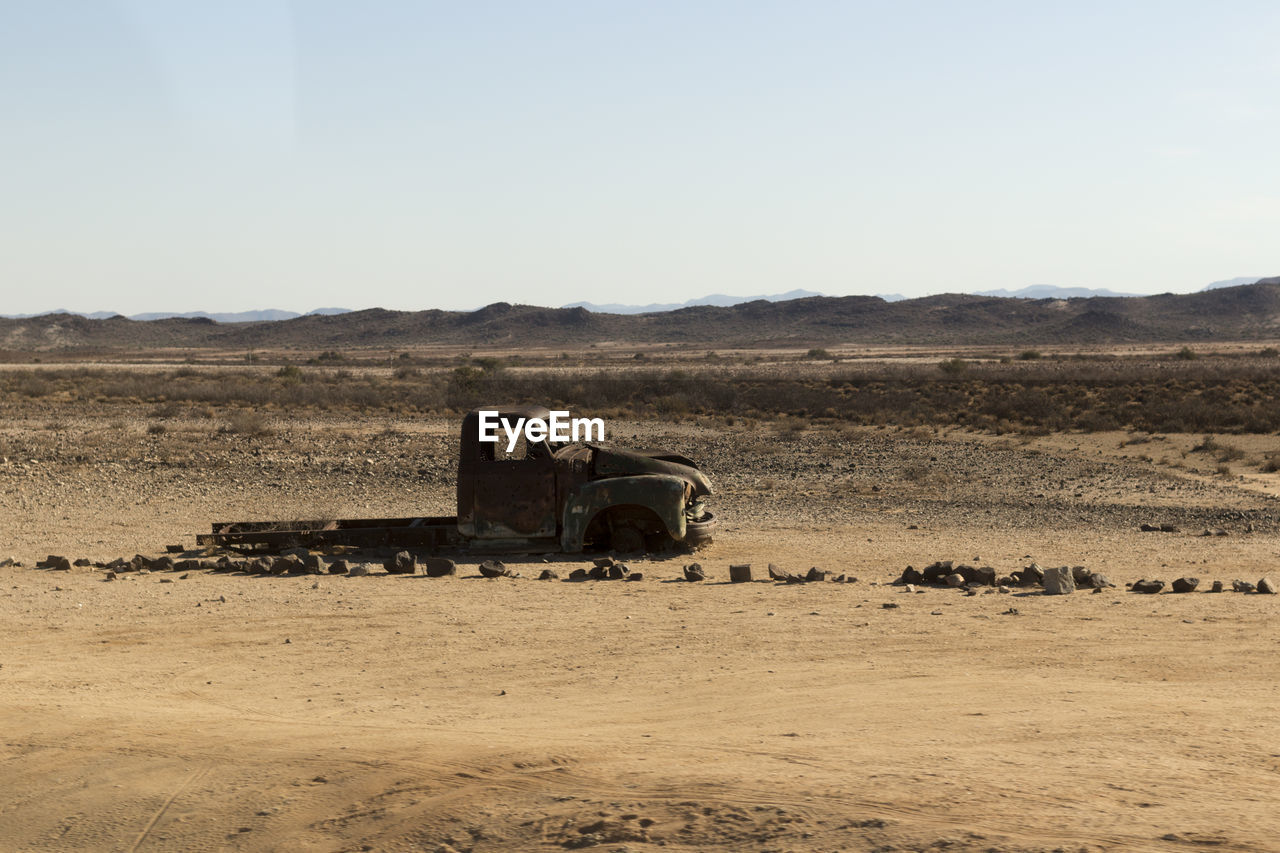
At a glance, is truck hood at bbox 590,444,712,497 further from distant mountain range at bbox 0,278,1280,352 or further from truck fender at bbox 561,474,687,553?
distant mountain range at bbox 0,278,1280,352

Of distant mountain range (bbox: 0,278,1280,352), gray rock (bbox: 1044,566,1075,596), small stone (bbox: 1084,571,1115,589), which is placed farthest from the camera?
distant mountain range (bbox: 0,278,1280,352)

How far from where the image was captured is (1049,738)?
6.47 metres

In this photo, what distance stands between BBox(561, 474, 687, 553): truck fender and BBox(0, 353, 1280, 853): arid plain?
43cm

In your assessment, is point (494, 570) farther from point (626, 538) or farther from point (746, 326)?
point (746, 326)

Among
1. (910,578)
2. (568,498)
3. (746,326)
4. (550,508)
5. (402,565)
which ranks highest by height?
(746,326)

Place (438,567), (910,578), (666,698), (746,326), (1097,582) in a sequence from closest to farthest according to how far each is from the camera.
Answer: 1. (666,698)
2. (1097,582)
3. (910,578)
4. (438,567)
5. (746,326)

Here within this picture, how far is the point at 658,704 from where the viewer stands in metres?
7.48

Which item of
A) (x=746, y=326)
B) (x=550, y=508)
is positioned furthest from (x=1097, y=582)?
(x=746, y=326)

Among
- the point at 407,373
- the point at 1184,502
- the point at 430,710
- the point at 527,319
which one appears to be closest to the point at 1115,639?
the point at 430,710

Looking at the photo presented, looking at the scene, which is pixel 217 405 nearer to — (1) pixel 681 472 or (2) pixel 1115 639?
(1) pixel 681 472

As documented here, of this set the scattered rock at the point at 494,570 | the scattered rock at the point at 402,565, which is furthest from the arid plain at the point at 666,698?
the scattered rock at the point at 402,565

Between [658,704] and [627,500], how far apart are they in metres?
5.58

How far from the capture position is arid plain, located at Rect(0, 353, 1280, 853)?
5.40 meters

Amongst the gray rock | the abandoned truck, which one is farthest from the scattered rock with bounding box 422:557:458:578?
the gray rock
